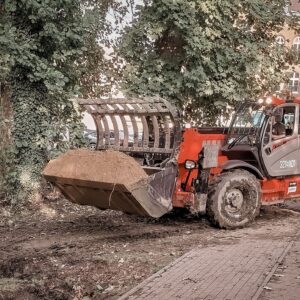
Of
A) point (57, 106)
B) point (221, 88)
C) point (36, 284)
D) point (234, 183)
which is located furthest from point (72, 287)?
point (221, 88)

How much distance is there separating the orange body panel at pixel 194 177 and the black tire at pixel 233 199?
391mm

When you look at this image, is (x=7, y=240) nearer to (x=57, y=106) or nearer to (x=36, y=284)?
(x=36, y=284)

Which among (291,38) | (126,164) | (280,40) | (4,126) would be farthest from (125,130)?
(291,38)

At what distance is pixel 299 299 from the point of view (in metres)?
5.27

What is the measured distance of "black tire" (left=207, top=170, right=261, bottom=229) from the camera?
9.07 m

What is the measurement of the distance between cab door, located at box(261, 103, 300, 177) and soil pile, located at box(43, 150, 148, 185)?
3.17m

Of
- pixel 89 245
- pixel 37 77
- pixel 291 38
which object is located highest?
pixel 291 38

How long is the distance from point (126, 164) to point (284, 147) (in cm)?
386

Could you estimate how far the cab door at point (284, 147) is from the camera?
981cm

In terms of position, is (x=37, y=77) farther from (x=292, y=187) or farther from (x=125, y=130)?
(x=292, y=187)

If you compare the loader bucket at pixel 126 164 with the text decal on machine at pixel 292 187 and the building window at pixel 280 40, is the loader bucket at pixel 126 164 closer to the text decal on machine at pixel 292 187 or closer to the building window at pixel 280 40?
the text decal on machine at pixel 292 187

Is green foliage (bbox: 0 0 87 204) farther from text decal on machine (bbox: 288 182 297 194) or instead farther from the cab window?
text decal on machine (bbox: 288 182 297 194)

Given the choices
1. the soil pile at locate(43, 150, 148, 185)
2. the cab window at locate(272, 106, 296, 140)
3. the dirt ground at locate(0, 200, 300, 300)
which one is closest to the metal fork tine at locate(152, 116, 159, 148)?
the soil pile at locate(43, 150, 148, 185)

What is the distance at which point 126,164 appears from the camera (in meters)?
7.86
